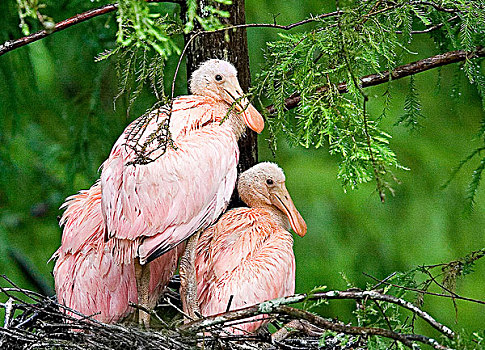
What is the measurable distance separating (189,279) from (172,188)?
0.35 metres

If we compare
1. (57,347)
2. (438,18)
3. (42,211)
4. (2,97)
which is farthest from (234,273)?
(42,211)

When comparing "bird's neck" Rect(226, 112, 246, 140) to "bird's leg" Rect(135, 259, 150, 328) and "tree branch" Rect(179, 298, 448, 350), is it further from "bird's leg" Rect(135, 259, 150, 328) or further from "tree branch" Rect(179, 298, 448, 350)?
"tree branch" Rect(179, 298, 448, 350)

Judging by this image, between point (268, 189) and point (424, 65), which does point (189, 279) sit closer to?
point (268, 189)

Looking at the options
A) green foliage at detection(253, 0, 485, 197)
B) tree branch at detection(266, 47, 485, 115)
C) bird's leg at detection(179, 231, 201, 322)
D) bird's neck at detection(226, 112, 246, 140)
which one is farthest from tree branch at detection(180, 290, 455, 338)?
bird's neck at detection(226, 112, 246, 140)

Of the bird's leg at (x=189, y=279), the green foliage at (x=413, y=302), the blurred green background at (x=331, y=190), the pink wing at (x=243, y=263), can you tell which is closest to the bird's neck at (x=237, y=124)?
the pink wing at (x=243, y=263)

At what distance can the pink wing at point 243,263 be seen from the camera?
2250mm

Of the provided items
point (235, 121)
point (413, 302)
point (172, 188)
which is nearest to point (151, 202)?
point (172, 188)

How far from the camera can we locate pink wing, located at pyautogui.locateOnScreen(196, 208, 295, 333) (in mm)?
2250

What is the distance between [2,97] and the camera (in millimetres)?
3633

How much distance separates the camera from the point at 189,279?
234cm

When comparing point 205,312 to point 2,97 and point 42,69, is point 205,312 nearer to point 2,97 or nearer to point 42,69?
point 2,97

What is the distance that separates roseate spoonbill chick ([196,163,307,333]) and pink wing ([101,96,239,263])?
19cm

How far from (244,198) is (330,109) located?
1000 mm

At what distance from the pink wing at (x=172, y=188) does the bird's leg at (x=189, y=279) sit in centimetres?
15
